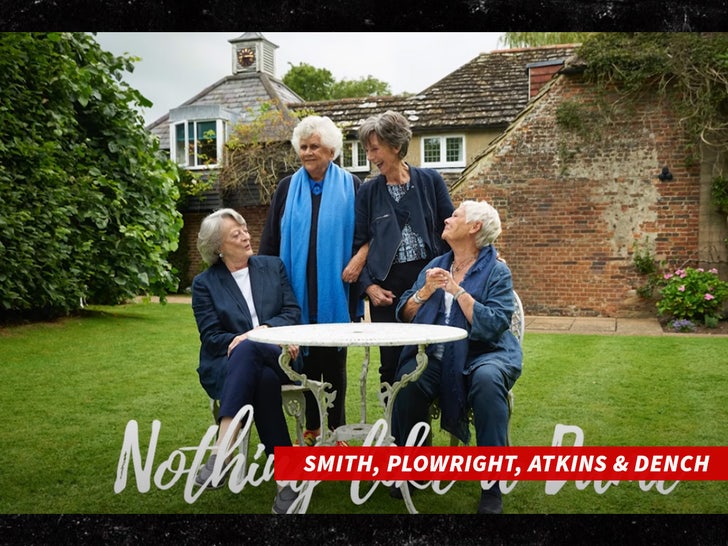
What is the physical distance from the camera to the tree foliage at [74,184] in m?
6.62

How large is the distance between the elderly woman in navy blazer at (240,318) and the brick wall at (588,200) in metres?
7.52

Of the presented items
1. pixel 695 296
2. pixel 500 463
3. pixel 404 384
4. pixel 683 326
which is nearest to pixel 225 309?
pixel 404 384

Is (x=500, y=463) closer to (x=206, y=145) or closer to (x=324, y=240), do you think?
(x=324, y=240)

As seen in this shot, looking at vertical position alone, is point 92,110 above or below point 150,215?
above

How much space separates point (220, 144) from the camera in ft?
49.7

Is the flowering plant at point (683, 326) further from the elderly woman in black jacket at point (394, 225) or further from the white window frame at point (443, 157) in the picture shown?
the elderly woman in black jacket at point (394, 225)

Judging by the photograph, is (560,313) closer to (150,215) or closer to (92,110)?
(150,215)

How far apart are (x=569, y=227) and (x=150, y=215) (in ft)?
18.9

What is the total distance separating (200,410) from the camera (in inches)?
185

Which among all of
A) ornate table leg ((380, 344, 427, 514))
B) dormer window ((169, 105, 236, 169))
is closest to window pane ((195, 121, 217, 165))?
dormer window ((169, 105, 236, 169))

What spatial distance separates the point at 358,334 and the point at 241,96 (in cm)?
1271

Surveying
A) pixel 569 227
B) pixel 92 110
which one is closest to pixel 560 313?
pixel 569 227

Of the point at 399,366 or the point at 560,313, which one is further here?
the point at 560,313

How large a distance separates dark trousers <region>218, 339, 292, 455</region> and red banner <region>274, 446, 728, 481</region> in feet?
1.46
